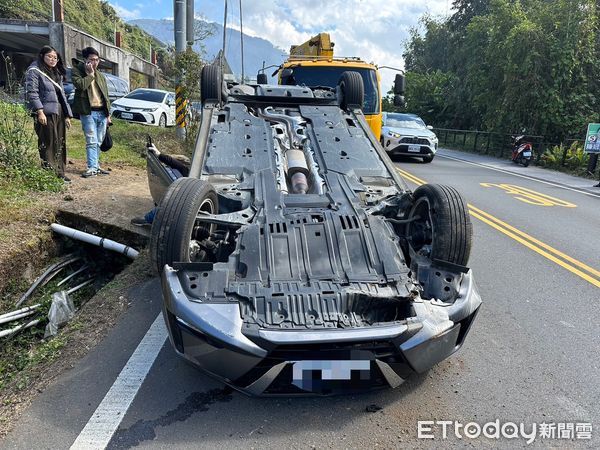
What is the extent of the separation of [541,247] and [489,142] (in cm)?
1733

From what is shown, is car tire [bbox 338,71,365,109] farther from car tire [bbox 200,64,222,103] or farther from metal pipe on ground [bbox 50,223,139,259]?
metal pipe on ground [bbox 50,223,139,259]

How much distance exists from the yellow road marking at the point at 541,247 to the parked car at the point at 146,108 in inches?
399

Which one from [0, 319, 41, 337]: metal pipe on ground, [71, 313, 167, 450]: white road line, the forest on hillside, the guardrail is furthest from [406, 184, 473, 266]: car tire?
the forest on hillside

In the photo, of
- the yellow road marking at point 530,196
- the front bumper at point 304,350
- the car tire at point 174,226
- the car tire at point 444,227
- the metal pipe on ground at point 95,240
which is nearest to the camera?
the front bumper at point 304,350

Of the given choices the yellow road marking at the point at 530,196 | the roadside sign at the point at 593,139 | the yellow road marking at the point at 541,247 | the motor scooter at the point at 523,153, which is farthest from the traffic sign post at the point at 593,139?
the yellow road marking at the point at 541,247

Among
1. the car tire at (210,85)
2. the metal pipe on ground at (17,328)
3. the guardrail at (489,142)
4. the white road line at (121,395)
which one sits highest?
the car tire at (210,85)

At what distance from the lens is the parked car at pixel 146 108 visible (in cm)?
1435

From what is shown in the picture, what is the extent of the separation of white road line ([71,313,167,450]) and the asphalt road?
4cm

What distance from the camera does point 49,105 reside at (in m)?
6.68

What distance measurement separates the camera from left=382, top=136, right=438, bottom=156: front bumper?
14781mm

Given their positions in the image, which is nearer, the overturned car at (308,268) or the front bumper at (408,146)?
the overturned car at (308,268)

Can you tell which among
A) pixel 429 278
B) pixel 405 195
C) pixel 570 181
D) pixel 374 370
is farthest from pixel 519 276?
pixel 570 181

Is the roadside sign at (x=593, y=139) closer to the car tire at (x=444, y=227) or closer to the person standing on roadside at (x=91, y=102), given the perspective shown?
the car tire at (x=444, y=227)

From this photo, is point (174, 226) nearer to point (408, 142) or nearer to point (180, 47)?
point (180, 47)
